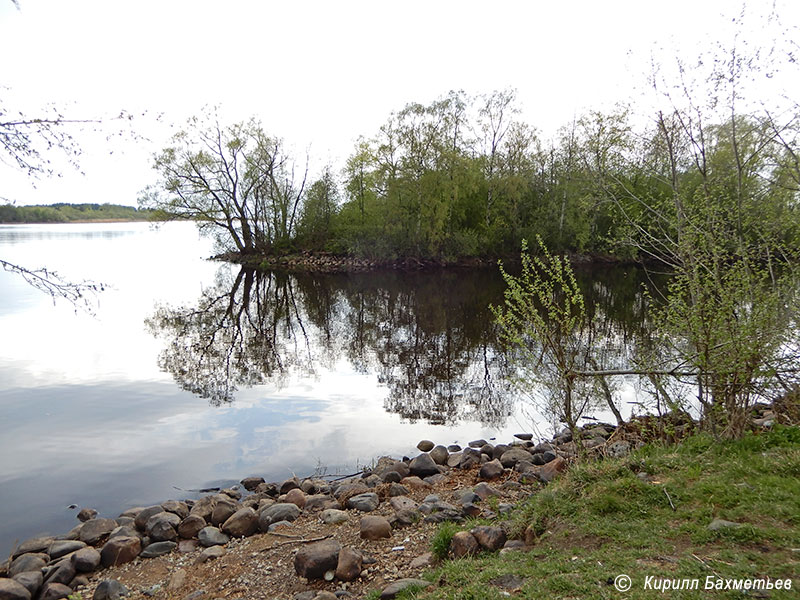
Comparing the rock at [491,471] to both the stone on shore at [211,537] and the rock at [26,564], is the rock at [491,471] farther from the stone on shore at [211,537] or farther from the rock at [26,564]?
the rock at [26,564]

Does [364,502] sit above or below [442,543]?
below

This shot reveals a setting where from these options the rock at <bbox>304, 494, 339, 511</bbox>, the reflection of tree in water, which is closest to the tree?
the reflection of tree in water

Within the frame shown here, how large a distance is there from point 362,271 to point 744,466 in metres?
46.0

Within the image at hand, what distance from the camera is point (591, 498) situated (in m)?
5.36

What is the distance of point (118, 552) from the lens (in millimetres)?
6805

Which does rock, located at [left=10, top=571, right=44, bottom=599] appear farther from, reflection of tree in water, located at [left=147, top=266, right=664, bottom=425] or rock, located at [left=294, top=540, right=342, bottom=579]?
reflection of tree in water, located at [left=147, top=266, right=664, bottom=425]

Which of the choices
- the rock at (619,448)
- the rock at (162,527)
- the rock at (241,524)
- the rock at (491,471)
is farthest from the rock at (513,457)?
the rock at (162,527)

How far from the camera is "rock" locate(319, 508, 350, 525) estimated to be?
7059mm

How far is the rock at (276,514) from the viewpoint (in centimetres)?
743

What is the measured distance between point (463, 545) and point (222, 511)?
4258 millimetres

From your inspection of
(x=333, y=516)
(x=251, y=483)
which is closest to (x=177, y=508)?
(x=251, y=483)

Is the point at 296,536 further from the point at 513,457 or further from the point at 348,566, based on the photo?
the point at 513,457

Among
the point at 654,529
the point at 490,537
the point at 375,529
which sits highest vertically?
the point at 654,529

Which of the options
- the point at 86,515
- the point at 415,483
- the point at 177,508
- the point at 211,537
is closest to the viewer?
the point at 211,537
